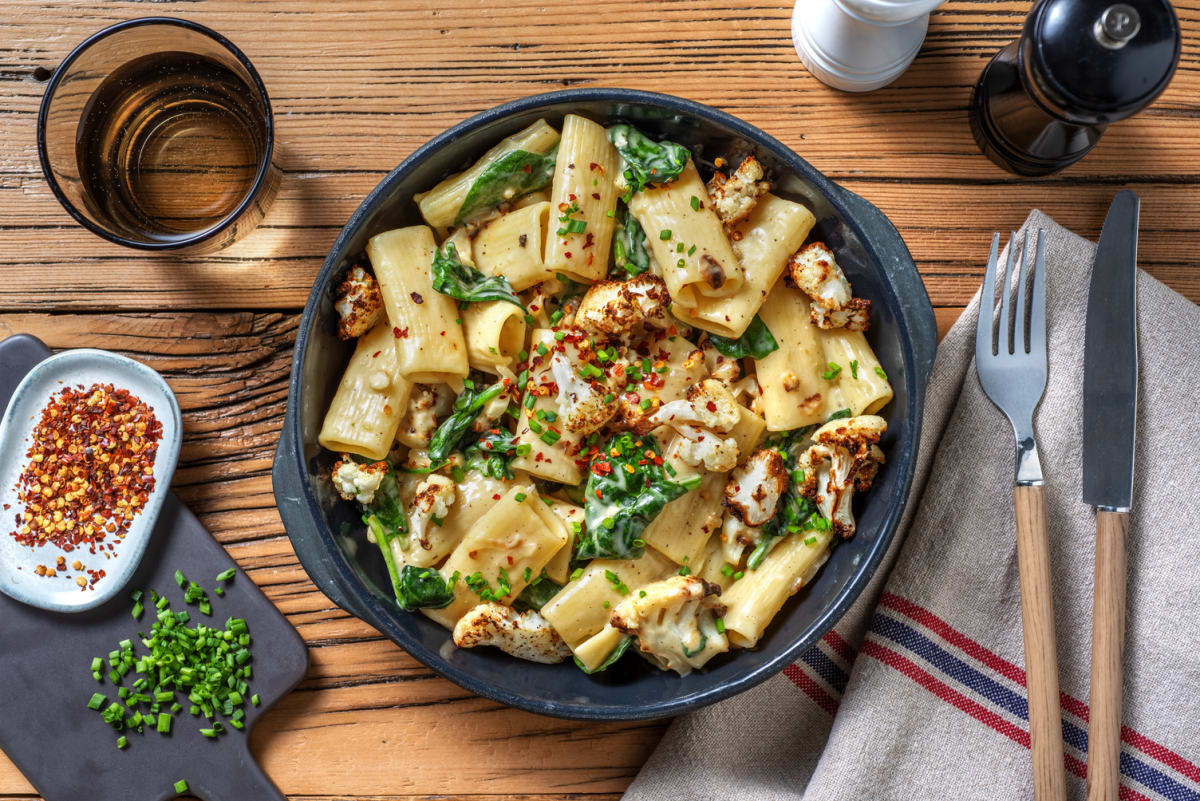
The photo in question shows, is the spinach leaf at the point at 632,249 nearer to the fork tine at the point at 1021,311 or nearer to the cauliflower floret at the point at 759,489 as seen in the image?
the cauliflower floret at the point at 759,489

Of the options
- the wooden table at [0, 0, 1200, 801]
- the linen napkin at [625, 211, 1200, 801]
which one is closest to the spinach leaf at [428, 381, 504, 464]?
the wooden table at [0, 0, 1200, 801]

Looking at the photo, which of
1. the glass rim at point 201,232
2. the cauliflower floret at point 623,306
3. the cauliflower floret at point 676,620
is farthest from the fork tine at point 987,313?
the glass rim at point 201,232

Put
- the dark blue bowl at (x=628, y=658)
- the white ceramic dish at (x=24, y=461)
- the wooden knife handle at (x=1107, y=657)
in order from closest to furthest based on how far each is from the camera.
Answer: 1. the dark blue bowl at (x=628, y=658)
2. the wooden knife handle at (x=1107, y=657)
3. the white ceramic dish at (x=24, y=461)

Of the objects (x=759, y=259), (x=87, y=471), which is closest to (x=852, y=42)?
(x=759, y=259)

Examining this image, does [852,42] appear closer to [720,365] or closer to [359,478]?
[720,365]

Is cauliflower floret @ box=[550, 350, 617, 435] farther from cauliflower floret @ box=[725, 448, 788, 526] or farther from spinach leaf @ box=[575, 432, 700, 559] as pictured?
cauliflower floret @ box=[725, 448, 788, 526]

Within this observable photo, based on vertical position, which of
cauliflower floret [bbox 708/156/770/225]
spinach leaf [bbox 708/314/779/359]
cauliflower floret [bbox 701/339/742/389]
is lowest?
cauliflower floret [bbox 701/339/742/389]
